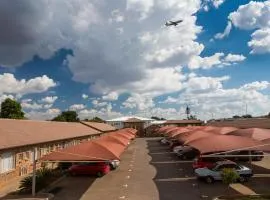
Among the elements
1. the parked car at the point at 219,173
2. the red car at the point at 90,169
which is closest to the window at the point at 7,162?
the red car at the point at 90,169

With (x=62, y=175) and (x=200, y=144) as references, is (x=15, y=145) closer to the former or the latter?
(x=62, y=175)

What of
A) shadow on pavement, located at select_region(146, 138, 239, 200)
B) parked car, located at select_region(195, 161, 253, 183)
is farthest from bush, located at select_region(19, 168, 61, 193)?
parked car, located at select_region(195, 161, 253, 183)

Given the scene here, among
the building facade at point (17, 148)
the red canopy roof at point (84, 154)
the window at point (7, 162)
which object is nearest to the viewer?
the red canopy roof at point (84, 154)

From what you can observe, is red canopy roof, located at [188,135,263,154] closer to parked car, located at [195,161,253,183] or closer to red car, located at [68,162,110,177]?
parked car, located at [195,161,253,183]

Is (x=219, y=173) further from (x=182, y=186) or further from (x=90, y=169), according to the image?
(x=90, y=169)

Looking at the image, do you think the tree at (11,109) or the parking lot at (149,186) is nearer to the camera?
the parking lot at (149,186)

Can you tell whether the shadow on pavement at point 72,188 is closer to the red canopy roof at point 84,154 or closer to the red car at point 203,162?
the red canopy roof at point 84,154
